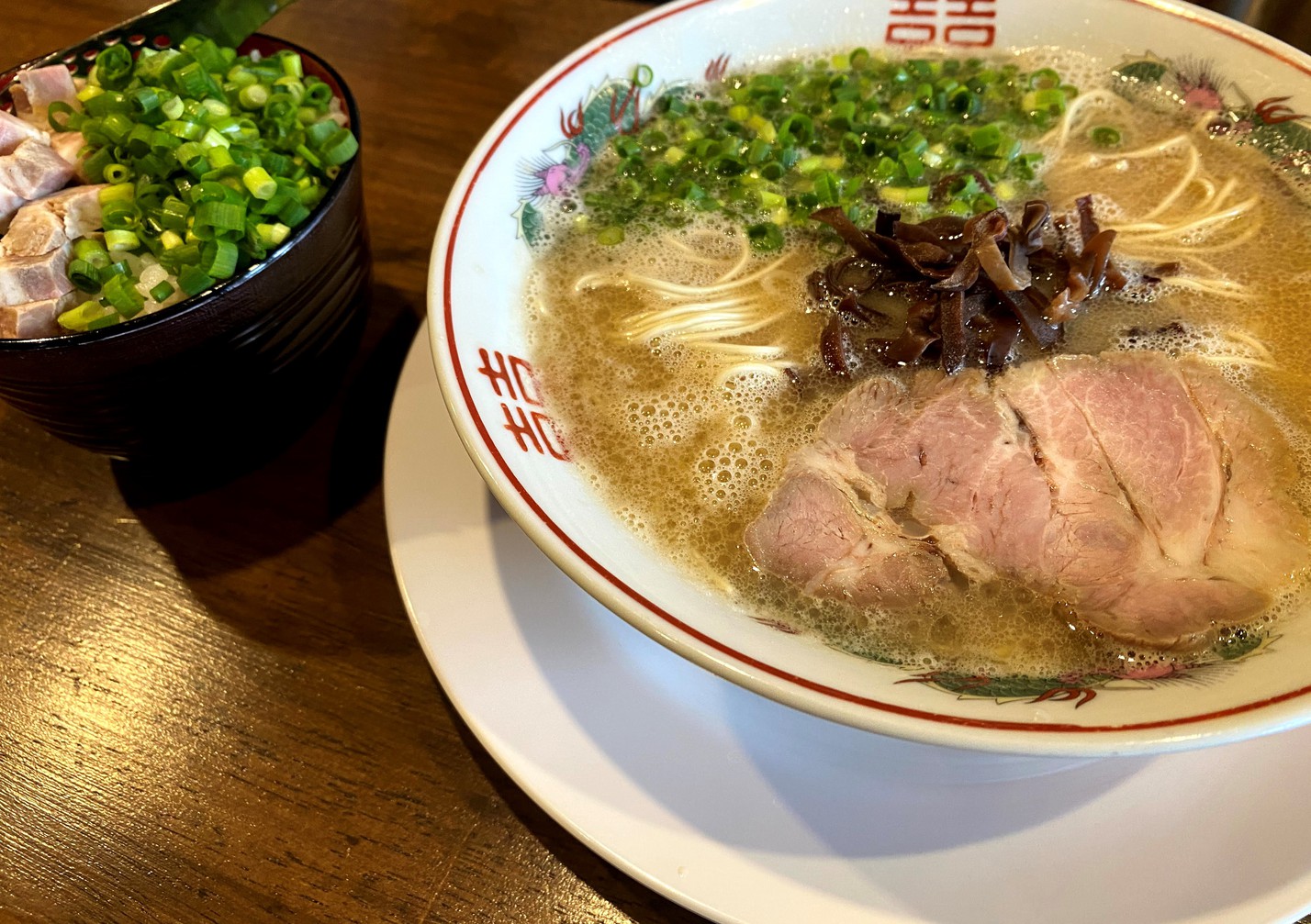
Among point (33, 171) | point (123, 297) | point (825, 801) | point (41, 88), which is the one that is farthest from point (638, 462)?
point (41, 88)

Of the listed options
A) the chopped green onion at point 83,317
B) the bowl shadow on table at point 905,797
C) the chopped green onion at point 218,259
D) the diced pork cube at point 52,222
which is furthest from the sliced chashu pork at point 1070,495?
the diced pork cube at point 52,222

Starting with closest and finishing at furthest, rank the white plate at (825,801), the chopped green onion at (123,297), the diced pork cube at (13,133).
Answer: the white plate at (825,801), the chopped green onion at (123,297), the diced pork cube at (13,133)

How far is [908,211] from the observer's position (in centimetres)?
171

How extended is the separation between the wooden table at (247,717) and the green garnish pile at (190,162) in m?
0.47

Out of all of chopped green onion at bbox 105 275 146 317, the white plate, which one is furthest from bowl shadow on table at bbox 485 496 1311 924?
chopped green onion at bbox 105 275 146 317

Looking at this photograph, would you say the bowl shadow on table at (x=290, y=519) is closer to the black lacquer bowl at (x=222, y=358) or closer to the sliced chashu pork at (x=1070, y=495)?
the black lacquer bowl at (x=222, y=358)

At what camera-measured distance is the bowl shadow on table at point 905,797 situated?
3.44 feet

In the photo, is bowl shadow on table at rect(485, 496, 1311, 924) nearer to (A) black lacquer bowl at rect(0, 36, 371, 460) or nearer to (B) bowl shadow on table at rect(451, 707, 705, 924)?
(B) bowl shadow on table at rect(451, 707, 705, 924)

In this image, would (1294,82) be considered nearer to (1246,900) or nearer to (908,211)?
(908,211)

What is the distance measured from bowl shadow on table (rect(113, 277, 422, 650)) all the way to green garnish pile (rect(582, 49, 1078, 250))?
25.1 inches

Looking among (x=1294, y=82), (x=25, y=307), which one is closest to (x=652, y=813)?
(x=25, y=307)

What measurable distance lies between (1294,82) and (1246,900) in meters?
1.59

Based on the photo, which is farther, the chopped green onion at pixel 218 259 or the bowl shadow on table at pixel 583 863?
the chopped green onion at pixel 218 259

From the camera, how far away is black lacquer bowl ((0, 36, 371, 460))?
3.92 ft
